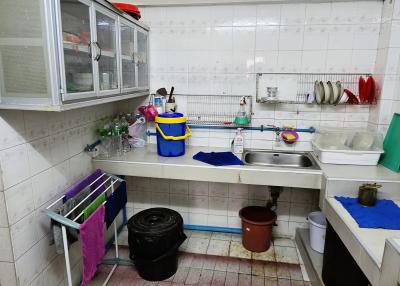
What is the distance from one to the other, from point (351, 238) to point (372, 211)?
0.96ft

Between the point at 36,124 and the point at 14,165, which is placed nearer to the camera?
the point at 14,165

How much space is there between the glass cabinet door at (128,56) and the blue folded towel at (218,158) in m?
0.77

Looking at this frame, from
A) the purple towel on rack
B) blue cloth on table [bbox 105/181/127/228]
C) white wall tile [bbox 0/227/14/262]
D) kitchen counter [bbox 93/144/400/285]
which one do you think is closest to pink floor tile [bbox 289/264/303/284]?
kitchen counter [bbox 93/144/400/285]

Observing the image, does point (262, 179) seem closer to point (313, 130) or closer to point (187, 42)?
point (313, 130)

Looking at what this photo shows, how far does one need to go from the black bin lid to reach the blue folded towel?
0.47 m

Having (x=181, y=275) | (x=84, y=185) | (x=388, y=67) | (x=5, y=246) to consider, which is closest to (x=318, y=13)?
(x=388, y=67)

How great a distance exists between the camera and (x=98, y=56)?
1.67m

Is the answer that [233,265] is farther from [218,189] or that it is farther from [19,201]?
[19,201]

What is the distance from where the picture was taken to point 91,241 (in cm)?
160

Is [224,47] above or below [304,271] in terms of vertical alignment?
above

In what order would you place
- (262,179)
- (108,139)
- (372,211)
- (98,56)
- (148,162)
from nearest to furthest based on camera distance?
(372,211)
(98,56)
(262,179)
(148,162)
(108,139)

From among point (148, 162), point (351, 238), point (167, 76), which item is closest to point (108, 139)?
point (148, 162)

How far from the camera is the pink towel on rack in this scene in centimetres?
153

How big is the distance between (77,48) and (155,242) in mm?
1288
